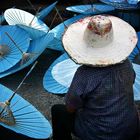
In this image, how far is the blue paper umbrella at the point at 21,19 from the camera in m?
5.03

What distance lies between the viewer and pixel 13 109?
10.4 feet

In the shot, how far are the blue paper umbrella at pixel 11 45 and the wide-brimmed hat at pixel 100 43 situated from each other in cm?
192

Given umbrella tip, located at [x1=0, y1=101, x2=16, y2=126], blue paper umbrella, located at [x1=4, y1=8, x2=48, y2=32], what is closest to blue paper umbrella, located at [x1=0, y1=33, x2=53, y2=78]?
blue paper umbrella, located at [x1=4, y1=8, x2=48, y2=32]

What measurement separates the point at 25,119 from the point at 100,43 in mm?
1097

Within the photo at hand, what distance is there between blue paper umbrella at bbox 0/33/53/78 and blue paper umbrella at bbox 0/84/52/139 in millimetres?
951

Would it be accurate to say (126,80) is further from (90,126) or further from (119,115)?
(90,126)

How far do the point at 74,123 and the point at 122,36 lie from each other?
0.80 metres

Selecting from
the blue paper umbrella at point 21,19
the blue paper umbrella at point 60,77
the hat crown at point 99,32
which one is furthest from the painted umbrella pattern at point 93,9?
the hat crown at point 99,32

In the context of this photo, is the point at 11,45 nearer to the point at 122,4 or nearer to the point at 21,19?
the point at 21,19

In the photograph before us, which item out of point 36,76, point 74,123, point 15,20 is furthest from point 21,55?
point 74,123

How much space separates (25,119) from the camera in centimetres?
309

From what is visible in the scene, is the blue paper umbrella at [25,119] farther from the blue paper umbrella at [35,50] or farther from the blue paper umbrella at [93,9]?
the blue paper umbrella at [93,9]

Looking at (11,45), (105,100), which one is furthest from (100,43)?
(11,45)

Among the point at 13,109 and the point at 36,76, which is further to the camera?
the point at 36,76
